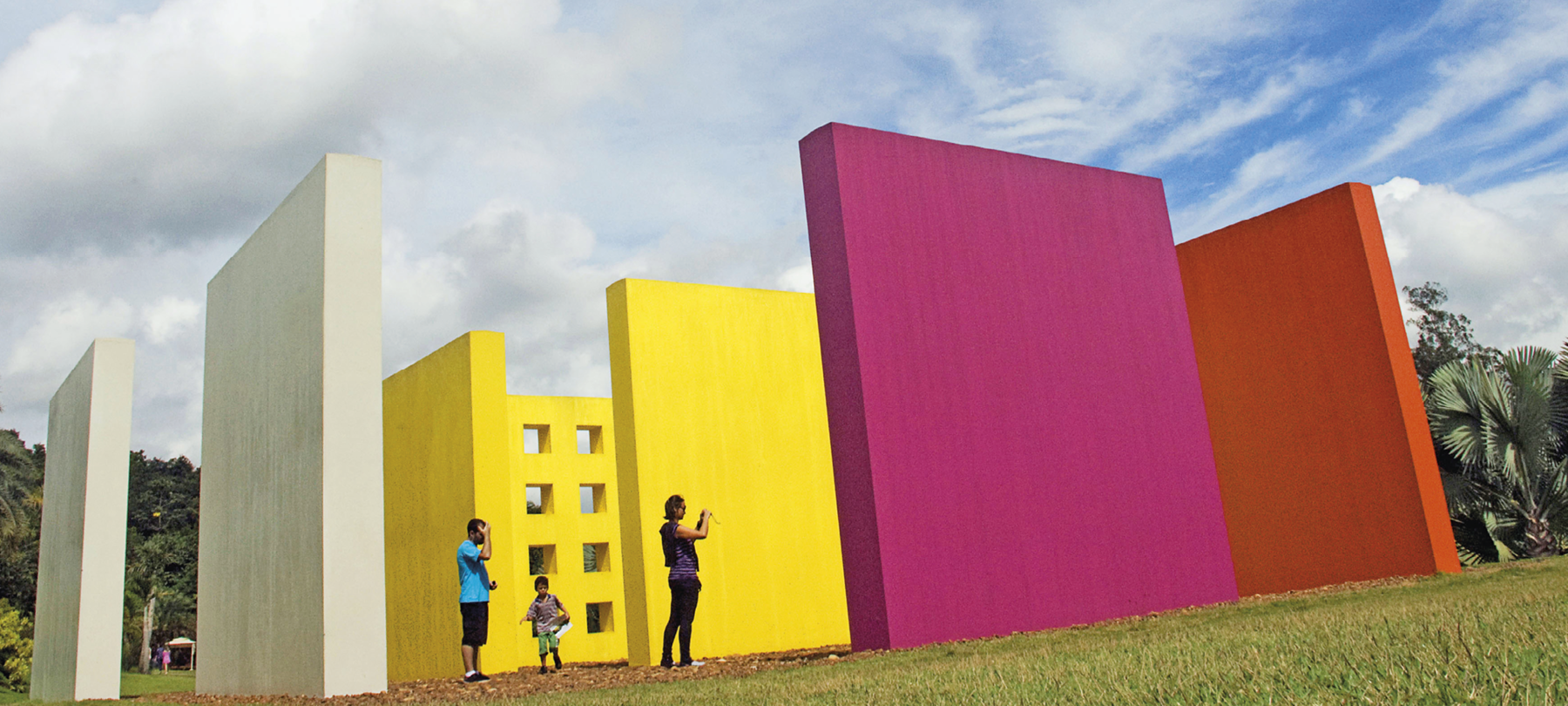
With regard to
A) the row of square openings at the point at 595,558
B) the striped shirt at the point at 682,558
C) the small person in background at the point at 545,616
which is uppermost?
the row of square openings at the point at 595,558

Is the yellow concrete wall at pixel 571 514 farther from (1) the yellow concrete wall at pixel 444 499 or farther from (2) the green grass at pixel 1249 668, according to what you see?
(2) the green grass at pixel 1249 668

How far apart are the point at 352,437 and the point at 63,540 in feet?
23.5

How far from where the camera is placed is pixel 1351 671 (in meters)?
3.16

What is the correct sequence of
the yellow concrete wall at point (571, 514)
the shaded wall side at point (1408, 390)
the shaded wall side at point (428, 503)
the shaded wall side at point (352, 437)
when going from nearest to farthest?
the shaded wall side at point (352, 437) → the shaded wall side at point (1408, 390) → the shaded wall side at point (428, 503) → the yellow concrete wall at point (571, 514)

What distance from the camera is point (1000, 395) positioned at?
885 centimetres

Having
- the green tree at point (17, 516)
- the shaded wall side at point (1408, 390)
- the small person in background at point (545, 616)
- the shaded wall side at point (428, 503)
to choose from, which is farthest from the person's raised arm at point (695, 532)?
the green tree at point (17, 516)

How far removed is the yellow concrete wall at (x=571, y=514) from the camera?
18625 mm

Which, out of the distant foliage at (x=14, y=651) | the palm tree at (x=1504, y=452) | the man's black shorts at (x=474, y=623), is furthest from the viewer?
the distant foliage at (x=14, y=651)

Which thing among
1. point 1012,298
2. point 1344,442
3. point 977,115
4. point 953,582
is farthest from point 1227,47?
point 953,582

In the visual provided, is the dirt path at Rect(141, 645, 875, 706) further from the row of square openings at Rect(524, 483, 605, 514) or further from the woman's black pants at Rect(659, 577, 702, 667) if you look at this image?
the row of square openings at Rect(524, 483, 605, 514)

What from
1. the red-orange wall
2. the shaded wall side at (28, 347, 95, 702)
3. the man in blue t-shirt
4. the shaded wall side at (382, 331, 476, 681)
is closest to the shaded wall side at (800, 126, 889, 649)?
the man in blue t-shirt

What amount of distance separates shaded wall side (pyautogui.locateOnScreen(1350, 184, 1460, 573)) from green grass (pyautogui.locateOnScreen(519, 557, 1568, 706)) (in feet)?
12.6

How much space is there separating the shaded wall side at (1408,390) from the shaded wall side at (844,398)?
6339 millimetres

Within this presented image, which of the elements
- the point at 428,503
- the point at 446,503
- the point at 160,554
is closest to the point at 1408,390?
the point at 446,503
